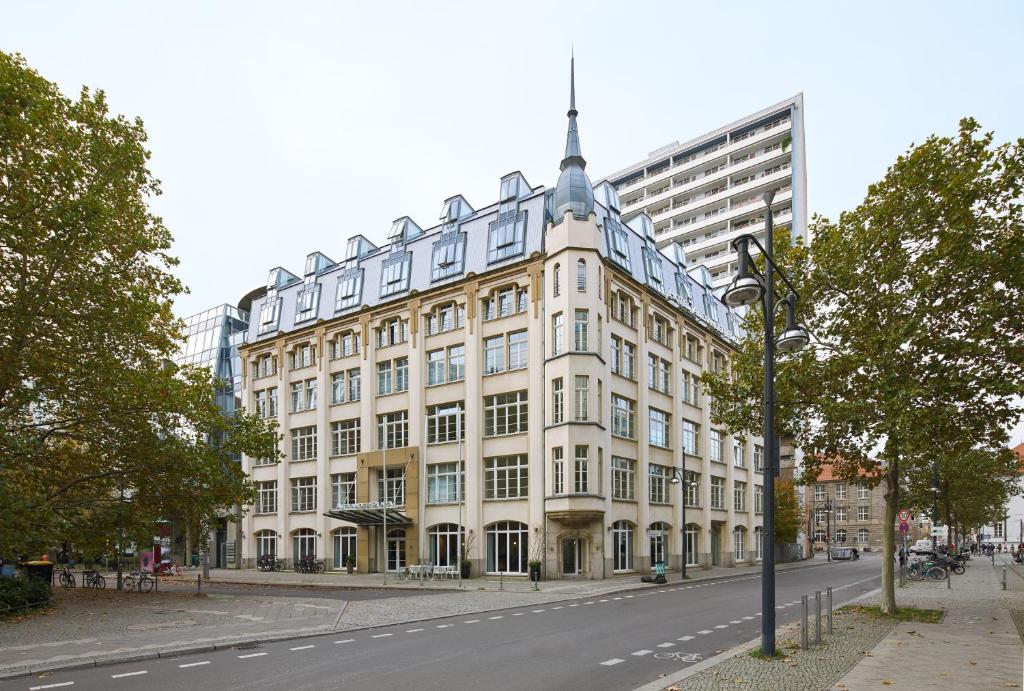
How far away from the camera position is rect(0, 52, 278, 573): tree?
20.4 m

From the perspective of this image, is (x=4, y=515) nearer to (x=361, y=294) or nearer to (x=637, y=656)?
(x=637, y=656)

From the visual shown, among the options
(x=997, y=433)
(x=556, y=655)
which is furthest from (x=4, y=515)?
(x=997, y=433)

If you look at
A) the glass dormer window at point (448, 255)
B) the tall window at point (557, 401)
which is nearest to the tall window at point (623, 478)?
the tall window at point (557, 401)

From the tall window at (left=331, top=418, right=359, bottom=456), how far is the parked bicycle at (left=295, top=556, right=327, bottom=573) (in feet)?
21.6

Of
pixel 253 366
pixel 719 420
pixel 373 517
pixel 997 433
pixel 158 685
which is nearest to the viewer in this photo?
pixel 158 685

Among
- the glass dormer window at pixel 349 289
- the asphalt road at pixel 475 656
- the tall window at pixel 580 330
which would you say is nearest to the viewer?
the asphalt road at pixel 475 656

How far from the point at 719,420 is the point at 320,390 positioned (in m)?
33.7

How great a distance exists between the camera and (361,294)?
49.0 metres

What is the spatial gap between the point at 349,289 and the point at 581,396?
64.6 feet

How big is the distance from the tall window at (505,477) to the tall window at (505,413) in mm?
1432

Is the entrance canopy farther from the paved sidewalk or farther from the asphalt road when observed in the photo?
the paved sidewalk

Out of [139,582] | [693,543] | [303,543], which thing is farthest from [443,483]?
[693,543]

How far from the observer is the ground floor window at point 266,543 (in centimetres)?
5275

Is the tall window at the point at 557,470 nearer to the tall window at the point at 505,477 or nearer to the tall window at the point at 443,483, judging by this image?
the tall window at the point at 505,477
